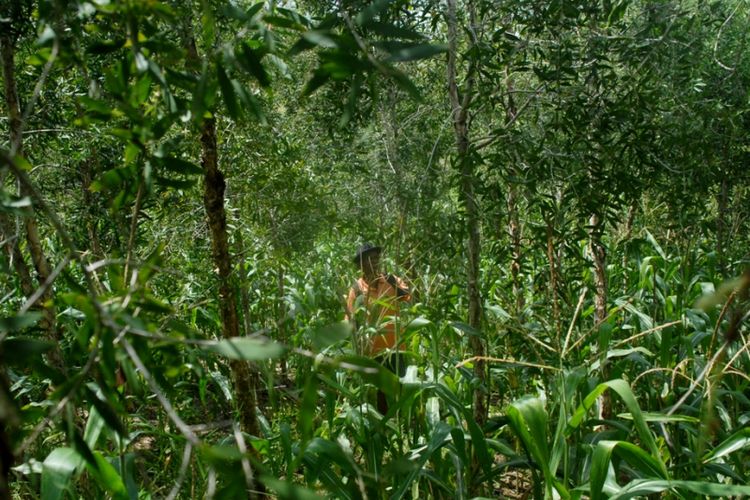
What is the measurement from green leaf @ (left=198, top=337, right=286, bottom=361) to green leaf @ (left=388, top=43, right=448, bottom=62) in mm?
408

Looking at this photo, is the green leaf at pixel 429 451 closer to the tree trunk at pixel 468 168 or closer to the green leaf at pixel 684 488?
the tree trunk at pixel 468 168

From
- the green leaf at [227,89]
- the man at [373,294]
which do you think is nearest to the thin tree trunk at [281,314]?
the man at [373,294]

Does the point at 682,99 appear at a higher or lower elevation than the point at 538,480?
higher

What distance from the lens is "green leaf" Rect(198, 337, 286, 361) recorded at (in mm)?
830

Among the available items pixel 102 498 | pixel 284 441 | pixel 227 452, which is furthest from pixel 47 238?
pixel 227 452

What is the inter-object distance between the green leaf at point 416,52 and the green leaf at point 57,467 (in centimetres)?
159

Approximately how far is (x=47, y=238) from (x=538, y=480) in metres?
5.10

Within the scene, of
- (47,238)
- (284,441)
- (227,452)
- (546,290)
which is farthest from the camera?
(47,238)

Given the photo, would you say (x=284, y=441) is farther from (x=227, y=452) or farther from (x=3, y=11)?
(x=227, y=452)

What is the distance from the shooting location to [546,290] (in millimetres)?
3789

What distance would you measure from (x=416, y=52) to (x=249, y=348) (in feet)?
1.45

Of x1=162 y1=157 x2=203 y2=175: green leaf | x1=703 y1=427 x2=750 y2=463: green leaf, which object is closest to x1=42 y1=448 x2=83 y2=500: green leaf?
x1=162 y1=157 x2=203 y2=175: green leaf

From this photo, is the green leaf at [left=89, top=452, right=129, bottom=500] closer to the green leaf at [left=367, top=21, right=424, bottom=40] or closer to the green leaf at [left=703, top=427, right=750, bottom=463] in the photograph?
the green leaf at [left=367, top=21, right=424, bottom=40]

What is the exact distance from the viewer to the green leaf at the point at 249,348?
2.72 feet
